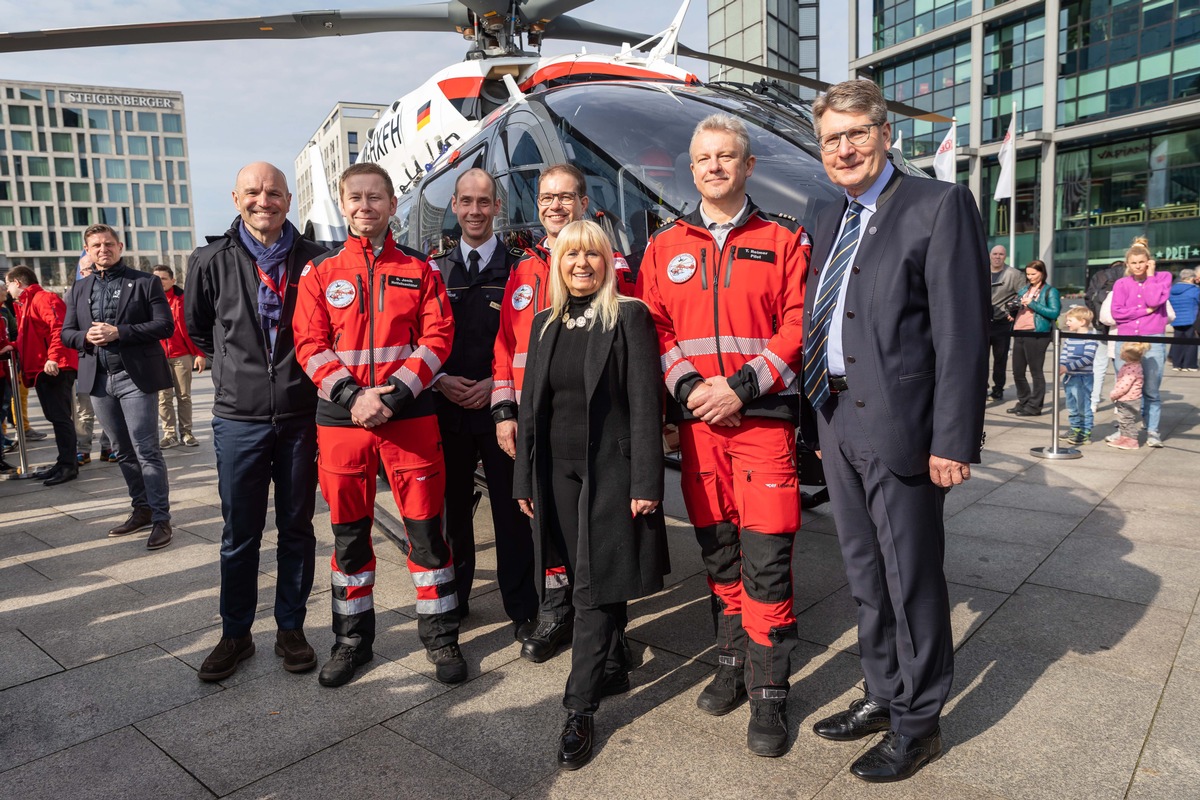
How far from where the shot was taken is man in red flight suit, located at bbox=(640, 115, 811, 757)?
2549 mm

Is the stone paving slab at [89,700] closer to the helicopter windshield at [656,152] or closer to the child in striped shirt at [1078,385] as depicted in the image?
the helicopter windshield at [656,152]

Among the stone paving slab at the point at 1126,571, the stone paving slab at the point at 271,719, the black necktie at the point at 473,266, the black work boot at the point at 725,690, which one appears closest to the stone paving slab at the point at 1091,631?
the stone paving slab at the point at 1126,571

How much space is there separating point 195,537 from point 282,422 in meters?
2.48

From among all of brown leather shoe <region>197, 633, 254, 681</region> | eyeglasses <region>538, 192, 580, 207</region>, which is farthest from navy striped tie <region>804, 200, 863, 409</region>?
brown leather shoe <region>197, 633, 254, 681</region>

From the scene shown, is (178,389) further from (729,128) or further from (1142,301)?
(1142,301)

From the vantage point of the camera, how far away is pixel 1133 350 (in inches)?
271

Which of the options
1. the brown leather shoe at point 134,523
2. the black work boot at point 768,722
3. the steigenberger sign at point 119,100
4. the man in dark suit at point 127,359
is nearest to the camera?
the black work boot at point 768,722

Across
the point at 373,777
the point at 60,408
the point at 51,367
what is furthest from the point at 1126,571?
the point at 60,408

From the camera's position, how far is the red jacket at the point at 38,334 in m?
7.25

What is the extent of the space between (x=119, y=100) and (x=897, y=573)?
10960 cm

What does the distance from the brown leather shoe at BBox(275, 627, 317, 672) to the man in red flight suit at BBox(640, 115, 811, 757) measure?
1.56 meters

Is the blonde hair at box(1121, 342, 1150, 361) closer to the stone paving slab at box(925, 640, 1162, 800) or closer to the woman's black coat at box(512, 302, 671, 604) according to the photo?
the stone paving slab at box(925, 640, 1162, 800)

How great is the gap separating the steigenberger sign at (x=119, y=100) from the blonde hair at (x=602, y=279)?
108m

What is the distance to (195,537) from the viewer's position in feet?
16.7
